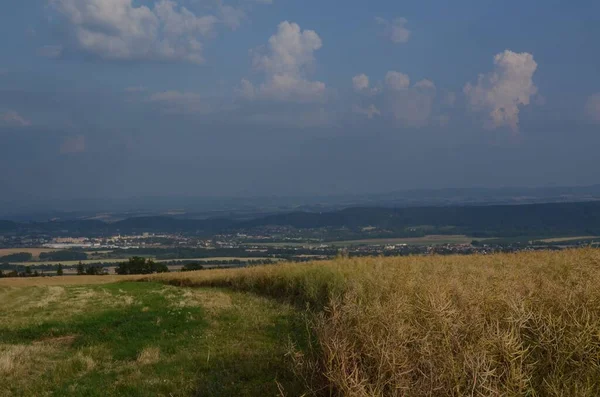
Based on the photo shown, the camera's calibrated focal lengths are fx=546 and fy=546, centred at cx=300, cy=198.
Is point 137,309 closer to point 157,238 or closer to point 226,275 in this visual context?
point 226,275

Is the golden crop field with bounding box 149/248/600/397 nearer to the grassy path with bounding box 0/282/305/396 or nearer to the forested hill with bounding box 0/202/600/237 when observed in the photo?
the grassy path with bounding box 0/282/305/396

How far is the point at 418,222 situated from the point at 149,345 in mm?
88046

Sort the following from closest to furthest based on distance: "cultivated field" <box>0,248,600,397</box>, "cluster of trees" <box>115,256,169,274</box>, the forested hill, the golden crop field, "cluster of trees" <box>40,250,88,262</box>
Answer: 1. the golden crop field
2. "cultivated field" <box>0,248,600,397</box>
3. "cluster of trees" <box>115,256,169,274</box>
4. the forested hill
5. "cluster of trees" <box>40,250,88,262</box>

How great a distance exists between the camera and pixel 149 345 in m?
14.0

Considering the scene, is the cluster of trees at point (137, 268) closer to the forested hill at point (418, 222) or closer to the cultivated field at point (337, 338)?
the cultivated field at point (337, 338)

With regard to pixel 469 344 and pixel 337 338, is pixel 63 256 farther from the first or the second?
pixel 469 344

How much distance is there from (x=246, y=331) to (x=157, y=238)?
110455mm

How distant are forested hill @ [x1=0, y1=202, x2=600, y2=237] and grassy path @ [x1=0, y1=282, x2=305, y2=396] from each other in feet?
166

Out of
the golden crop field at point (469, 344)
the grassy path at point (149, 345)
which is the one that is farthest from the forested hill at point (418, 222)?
the golden crop field at point (469, 344)

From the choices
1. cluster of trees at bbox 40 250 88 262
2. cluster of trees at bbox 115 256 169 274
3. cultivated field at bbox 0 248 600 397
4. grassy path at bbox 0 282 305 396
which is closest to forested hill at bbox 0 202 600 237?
cluster of trees at bbox 40 250 88 262

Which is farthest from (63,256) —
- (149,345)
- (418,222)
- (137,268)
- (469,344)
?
(469,344)

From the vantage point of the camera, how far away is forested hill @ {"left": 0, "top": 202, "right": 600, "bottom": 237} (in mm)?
68750

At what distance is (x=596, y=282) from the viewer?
6688 millimetres

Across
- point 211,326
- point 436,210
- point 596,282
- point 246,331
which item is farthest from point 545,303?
point 436,210
